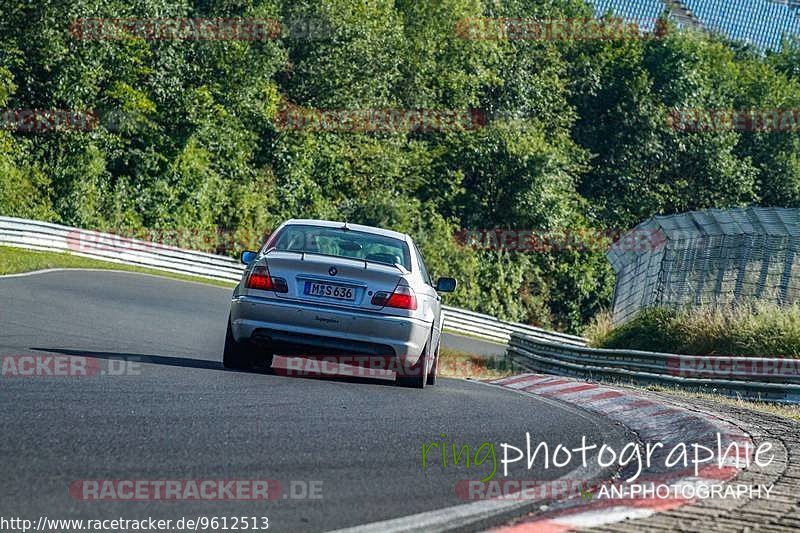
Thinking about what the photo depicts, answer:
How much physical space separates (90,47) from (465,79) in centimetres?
2058

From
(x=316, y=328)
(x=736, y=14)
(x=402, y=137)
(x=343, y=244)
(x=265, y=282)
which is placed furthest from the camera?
(x=736, y=14)

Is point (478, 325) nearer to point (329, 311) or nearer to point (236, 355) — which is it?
point (236, 355)

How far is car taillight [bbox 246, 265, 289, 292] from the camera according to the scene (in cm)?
1103

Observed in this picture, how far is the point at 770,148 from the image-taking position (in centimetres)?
6550

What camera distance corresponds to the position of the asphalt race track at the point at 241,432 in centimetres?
537

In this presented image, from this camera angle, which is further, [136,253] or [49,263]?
[136,253]

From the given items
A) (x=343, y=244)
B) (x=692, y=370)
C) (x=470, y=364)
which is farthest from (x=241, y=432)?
(x=470, y=364)

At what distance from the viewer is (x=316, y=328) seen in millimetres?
10938

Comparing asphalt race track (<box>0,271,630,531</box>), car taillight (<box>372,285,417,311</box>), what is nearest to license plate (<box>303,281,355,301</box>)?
car taillight (<box>372,285,417,311</box>)

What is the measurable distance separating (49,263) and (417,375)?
723 inches

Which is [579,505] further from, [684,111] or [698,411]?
[684,111]

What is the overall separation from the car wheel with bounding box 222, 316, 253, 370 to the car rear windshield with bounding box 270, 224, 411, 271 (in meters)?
0.96

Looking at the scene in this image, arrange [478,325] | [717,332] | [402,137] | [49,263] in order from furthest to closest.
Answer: [402,137], [478,325], [49,263], [717,332]

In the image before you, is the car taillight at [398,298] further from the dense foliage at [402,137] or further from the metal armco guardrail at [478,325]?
the dense foliage at [402,137]
